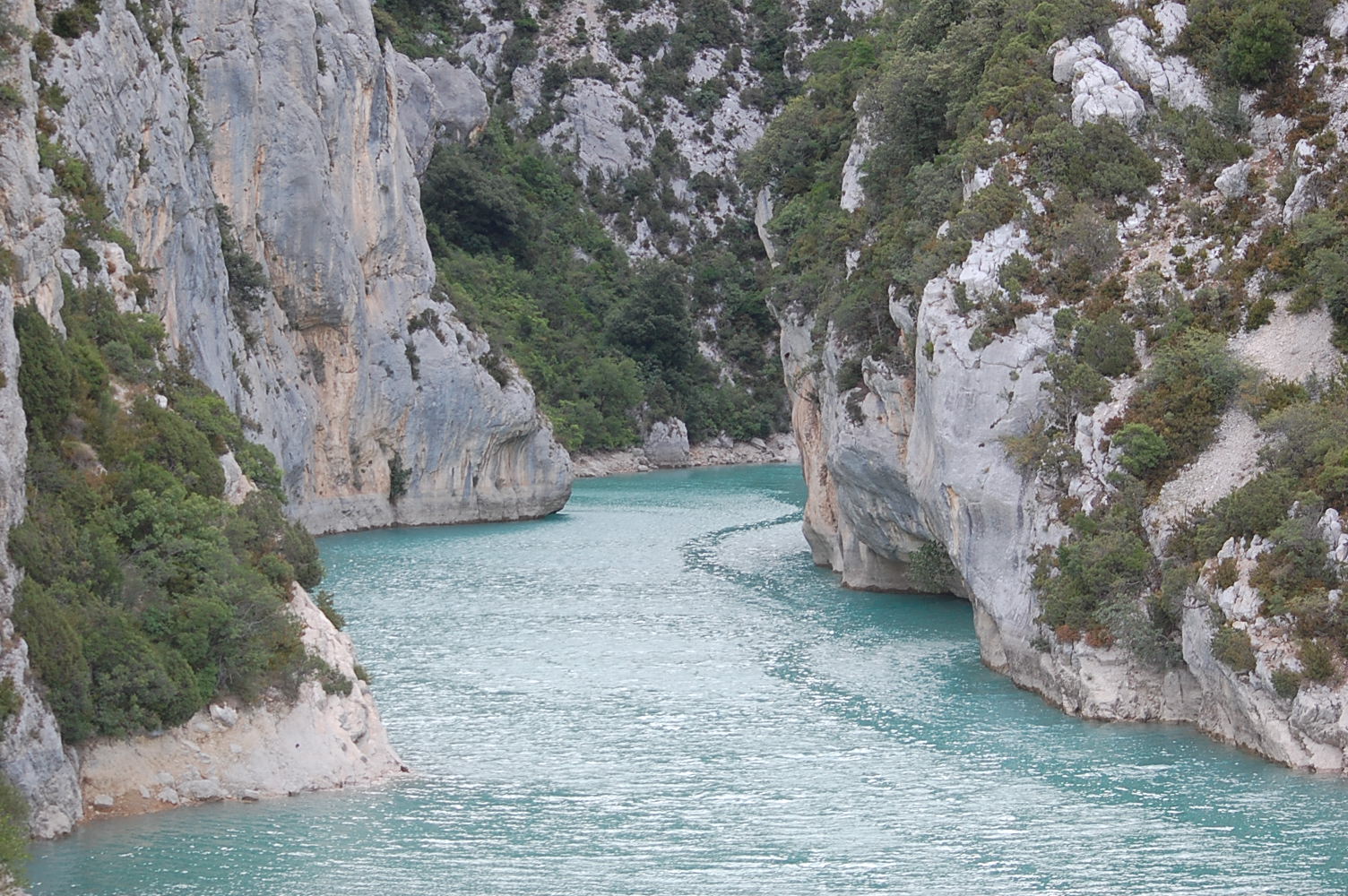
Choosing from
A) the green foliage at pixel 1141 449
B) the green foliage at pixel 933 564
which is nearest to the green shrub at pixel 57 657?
the green foliage at pixel 1141 449

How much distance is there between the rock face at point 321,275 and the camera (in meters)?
47.8

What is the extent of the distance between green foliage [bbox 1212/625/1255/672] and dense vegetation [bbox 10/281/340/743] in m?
15.2

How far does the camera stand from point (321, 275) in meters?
65.1

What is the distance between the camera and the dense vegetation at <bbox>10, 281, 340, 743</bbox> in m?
22.1

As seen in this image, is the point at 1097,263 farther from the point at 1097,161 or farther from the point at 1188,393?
the point at 1188,393

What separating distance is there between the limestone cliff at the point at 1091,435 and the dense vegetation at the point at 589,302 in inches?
2080


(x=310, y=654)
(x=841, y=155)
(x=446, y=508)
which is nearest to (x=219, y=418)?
(x=310, y=654)

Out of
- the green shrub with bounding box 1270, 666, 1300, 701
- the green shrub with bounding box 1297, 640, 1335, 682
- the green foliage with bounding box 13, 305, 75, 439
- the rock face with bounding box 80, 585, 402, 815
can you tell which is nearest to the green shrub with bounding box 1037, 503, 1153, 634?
the green shrub with bounding box 1270, 666, 1300, 701

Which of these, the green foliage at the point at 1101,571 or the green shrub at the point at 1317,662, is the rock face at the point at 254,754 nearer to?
the green foliage at the point at 1101,571

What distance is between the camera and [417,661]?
3716 centimetres

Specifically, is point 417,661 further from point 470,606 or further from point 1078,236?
point 1078,236

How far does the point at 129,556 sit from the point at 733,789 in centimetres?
1047

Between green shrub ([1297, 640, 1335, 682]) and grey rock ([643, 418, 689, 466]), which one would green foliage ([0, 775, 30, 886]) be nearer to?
green shrub ([1297, 640, 1335, 682])

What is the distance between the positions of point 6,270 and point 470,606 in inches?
963
